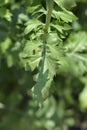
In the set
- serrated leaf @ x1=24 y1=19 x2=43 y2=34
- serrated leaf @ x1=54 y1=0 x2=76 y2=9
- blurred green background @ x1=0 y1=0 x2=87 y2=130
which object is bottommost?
blurred green background @ x1=0 y1=0 x2=87 y2=130

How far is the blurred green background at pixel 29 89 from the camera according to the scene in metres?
1.76

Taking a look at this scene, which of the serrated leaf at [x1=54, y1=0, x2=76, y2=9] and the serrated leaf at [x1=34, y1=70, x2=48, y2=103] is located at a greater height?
the serrated leaf at [x1=54, y1=0, x2=76, y2=9]

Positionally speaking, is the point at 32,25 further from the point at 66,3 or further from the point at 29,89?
the point at 29,89

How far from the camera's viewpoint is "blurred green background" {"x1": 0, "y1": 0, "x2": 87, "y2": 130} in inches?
69.3

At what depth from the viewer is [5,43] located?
5.90 ft

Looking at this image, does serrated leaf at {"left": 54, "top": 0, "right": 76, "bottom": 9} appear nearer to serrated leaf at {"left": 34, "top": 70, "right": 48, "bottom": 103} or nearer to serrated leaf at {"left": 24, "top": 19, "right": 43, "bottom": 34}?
serrated leaf at {"left": 24, "top": 19, "right": 43, "bottom": 34}

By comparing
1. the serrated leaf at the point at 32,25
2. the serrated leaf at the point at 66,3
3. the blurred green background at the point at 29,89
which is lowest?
the blurred green background at the point at 29,89

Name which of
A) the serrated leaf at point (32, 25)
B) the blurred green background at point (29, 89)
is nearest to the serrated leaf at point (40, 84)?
the serrated leaf at point (32, 25)

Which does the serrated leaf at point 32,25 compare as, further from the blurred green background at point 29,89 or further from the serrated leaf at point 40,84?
the blurred green background at point 29,89

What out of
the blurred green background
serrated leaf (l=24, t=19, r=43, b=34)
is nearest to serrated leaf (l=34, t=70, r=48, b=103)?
serrated leaf (l=24, t=19, r=43, b=34)

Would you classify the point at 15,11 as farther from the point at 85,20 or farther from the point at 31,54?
the point at 85,20

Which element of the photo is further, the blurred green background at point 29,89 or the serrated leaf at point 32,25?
the blurred green background at point 29,89

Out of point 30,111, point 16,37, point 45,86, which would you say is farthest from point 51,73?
point 30,111

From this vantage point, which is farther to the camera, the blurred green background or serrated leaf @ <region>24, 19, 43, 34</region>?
the blurred green background
